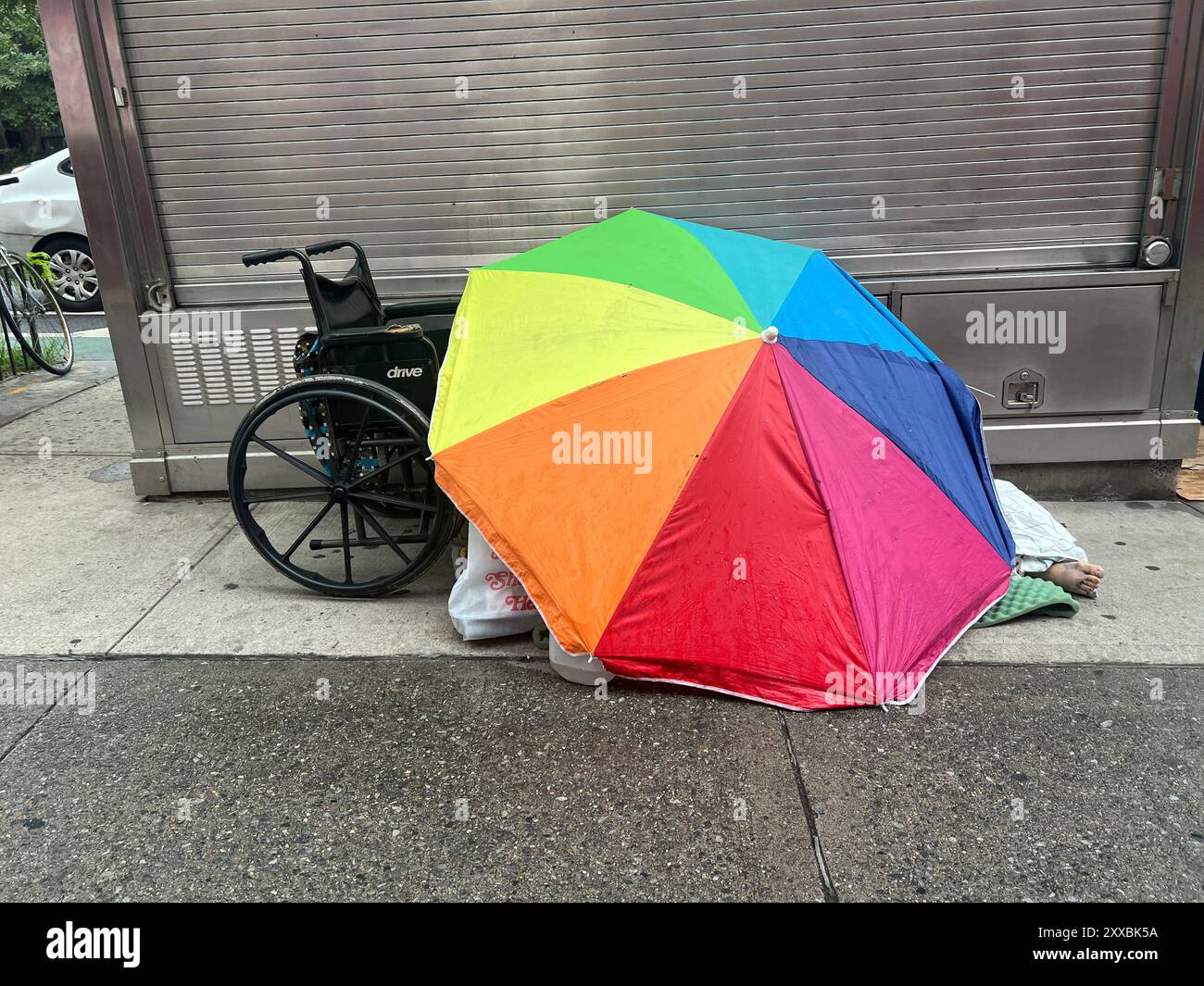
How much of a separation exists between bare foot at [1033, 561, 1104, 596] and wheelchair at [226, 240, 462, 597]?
235cm

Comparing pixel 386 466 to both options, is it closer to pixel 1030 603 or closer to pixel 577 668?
pixel 577 668

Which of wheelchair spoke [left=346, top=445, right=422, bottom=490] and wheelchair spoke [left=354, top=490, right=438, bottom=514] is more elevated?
wheelchair spoke [left=346, top=445, right=422, bottom=490]

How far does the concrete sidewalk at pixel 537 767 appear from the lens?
89.3 inches

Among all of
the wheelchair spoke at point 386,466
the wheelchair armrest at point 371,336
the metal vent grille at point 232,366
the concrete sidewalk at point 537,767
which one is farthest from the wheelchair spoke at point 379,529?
the metal vent grille at point 232,366

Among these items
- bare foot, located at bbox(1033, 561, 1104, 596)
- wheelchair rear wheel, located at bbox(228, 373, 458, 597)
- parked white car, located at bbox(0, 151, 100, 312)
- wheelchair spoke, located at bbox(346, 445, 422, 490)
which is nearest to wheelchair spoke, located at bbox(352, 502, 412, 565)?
wheelchair rear wheel, located at bbox(228, 373, 458, 597)

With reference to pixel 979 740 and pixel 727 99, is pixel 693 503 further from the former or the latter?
pixel 727 99

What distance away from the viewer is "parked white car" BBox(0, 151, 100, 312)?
372 inches

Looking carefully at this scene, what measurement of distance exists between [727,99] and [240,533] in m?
3.04

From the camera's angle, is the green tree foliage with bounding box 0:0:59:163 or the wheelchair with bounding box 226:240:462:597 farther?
the green tree foliage with bounding box 0:0:59:163

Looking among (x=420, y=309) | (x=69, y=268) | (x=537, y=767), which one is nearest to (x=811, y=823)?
(x=537, y=767)

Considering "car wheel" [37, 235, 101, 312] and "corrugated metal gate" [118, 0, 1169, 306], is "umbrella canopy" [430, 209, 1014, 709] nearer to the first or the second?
"corrugated metal gate" [118, 0, 1169, 306]

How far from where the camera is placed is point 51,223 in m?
9.45

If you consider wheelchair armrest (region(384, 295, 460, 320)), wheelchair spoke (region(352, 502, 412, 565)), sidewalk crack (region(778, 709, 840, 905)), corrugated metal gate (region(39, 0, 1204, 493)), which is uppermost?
corrugated metal gate (region(39, 0, 1204, 493))

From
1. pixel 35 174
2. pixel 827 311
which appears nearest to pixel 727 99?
pixel 827 311
